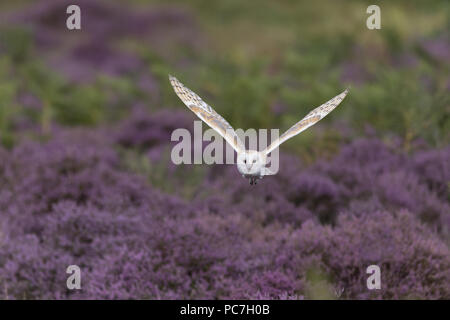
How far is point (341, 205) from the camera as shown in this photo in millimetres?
4301

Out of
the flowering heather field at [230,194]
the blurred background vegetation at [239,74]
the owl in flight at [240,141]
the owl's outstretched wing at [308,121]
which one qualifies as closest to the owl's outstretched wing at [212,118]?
the owl in flight at [240,141]

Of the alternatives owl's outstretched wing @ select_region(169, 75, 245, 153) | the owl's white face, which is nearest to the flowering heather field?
the owl's white face

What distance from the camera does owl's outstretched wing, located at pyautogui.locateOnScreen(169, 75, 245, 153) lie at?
246 centimetres

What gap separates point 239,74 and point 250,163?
4797mm

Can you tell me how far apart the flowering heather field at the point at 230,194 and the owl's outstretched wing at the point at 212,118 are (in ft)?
3.04

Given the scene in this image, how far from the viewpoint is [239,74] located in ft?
23.2

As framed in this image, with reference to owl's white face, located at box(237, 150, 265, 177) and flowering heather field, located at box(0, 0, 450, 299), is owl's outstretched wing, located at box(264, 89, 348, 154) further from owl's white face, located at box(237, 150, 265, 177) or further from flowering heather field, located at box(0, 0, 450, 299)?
flowering heather field, located at box(0, 0, 450, 299)

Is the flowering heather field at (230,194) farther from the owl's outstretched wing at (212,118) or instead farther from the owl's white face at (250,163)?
the owl's outstretched wing at (212,118)

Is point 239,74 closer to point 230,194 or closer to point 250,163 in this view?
point 230,194

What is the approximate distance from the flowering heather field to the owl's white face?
80 centimetres

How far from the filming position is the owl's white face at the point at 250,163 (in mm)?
2400

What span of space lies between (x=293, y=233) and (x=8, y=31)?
23.1 feet
